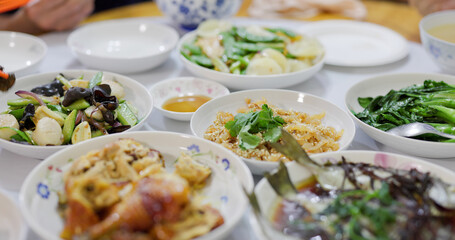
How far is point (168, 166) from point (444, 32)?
2177mm

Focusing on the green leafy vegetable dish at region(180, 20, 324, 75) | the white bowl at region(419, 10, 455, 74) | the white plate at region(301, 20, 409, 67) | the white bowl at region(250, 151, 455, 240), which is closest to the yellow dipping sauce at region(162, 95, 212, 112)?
the green leafy vegetable dish at region(180, 20, 324, 75)

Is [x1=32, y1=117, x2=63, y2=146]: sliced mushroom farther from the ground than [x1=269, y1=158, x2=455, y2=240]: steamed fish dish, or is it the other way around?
[x1=269, y1=158, x2=455, y2=240]: steamed fish dish

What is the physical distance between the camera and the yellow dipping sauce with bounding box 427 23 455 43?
8.61ft

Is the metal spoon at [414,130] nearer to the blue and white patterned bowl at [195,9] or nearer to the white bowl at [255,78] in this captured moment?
the white bowl at [255,78]

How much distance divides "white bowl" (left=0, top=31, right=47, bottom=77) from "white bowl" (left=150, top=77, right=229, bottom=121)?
2.83 ft

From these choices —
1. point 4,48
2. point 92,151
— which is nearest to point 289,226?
point 92,151

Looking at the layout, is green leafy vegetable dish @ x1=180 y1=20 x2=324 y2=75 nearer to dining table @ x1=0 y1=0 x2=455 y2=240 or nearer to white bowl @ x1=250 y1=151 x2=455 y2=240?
dining table @ x1=0 y1=0 x2=455 y2=240

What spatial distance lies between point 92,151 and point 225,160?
0.51 metres

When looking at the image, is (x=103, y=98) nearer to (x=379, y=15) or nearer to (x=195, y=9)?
(x=195, y=9)

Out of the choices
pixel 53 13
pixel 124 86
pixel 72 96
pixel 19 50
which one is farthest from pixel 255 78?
pixel 53 13

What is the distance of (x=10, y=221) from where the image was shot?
1.29m

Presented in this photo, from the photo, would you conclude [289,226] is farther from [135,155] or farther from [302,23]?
[302,23]

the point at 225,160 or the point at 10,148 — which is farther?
the point at 10,148

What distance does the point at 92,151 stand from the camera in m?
1.47
